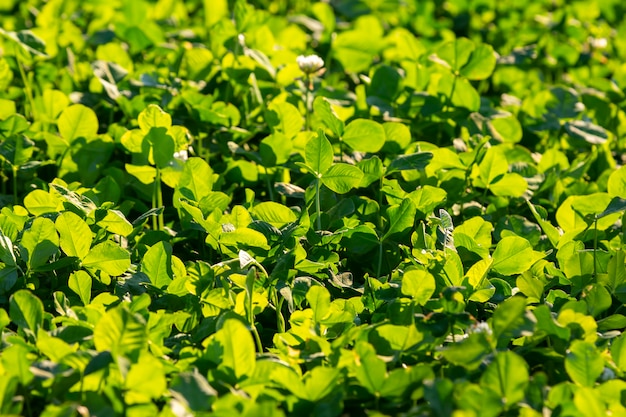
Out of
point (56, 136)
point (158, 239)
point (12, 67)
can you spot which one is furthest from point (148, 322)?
point (12, 67)

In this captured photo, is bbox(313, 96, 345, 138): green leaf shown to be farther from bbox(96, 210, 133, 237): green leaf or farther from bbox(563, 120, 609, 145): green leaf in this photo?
bbox(563, 120, 609, 145): green leaf

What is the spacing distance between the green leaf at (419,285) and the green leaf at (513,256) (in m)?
0.30

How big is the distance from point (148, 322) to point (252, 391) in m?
0.29

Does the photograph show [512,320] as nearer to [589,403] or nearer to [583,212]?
[589,403]

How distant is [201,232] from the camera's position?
7.55 ft

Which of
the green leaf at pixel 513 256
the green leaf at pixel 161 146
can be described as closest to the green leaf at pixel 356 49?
the green leaf at pixel 161 146

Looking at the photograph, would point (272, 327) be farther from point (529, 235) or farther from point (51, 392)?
point (529, 235)

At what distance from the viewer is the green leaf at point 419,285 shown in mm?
1882

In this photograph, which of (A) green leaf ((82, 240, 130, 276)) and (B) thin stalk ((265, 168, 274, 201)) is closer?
(A) green leaf ((82, 240, 130, 276))

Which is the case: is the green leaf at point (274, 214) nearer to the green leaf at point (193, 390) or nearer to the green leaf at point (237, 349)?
the green leaf at point (237, 349)

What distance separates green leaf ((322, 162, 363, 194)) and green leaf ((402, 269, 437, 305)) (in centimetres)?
42

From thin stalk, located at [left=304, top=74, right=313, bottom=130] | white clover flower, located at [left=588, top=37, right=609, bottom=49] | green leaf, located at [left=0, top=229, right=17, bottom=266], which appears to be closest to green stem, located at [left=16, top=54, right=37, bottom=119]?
thin stalk, located at [left=304, top=74, right=313, bottom=130]

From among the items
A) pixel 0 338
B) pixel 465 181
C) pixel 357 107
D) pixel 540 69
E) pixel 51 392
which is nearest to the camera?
pixel 51 392

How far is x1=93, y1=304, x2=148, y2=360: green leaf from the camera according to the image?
1.65 meters
